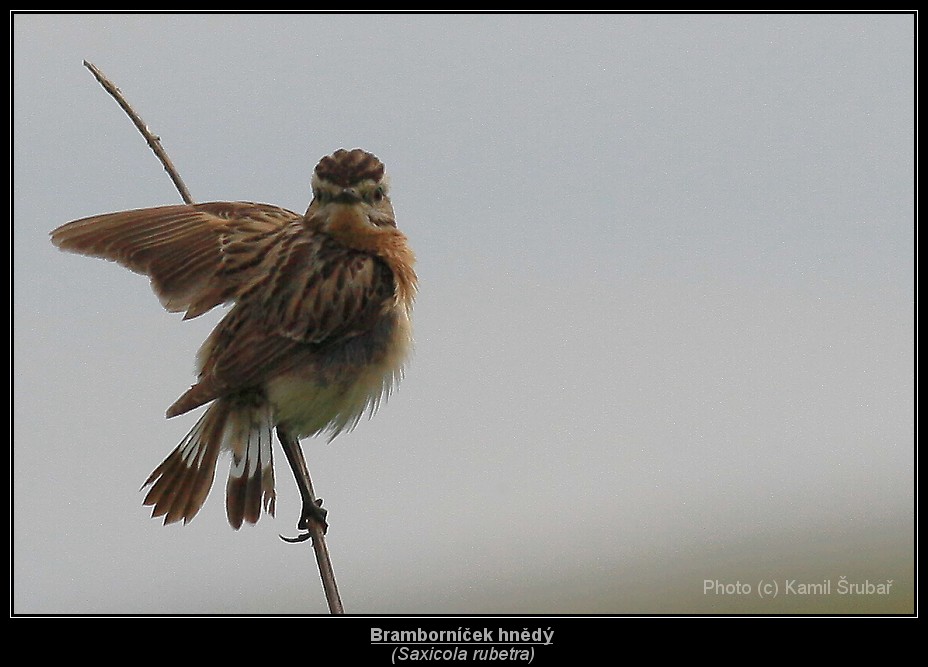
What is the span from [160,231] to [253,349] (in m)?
0.91

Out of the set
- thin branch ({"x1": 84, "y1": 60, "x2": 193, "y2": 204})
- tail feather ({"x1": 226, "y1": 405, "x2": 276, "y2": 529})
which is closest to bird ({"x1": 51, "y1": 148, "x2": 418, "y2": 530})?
tail feather ({"x1": 226, "y1": 405, "x2": 276, "y2": 529})

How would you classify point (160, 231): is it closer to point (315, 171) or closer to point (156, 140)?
point (156, 140)

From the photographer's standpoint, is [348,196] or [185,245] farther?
[185,245]

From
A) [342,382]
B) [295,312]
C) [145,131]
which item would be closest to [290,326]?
[295,312]

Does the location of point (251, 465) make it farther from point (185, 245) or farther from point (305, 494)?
point (185, 245)

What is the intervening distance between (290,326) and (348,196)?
0.63 m

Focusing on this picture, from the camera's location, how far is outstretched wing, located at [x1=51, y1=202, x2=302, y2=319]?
5500 millimetres

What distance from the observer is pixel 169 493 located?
544 centimetres

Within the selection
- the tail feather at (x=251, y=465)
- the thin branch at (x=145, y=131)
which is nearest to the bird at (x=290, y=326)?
the tail feather at (x=251, y=465)

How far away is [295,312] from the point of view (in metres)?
5.33

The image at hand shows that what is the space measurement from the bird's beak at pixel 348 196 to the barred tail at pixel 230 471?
3.23ft

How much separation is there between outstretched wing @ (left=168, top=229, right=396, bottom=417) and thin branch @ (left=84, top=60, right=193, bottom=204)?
523mm

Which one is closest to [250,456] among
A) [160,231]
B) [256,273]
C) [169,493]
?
[169,493]
